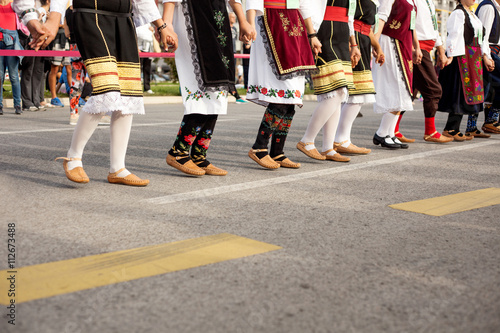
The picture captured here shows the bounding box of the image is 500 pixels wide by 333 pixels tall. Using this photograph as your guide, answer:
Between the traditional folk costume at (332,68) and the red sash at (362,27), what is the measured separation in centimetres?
33

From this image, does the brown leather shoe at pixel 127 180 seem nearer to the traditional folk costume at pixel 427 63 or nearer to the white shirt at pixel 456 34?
the traditional folk costume at pixel 427 63

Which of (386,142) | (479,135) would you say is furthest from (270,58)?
(479,135)

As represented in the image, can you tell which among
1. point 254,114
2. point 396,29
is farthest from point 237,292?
point 254,114

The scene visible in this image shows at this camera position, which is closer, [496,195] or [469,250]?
[469,250]

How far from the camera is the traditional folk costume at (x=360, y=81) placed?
6.32 metres

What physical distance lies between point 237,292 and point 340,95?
3.76 meters

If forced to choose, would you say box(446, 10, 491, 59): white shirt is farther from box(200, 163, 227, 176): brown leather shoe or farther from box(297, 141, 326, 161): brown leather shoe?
box(200, 163, 227, 176): brown leather shoe

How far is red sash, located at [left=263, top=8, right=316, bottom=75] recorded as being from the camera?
17.3 feet

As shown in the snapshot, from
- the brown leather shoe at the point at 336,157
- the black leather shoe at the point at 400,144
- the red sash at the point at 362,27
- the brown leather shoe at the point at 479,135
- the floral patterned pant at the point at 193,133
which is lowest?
the brown leather shoe at the point at 479,135

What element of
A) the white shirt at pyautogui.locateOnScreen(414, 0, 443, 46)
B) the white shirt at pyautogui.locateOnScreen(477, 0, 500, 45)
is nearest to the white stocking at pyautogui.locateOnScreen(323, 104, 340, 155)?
the white shirt at pyautogui.locateOnScreen(414, 0, 443, 46)

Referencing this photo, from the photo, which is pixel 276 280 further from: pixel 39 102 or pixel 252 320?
pixel 39 102

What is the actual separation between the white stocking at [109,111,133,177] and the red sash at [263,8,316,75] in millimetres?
1420

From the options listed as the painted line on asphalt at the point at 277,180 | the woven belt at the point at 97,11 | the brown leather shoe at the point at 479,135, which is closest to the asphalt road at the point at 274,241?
the painted line on asphalt at the point at 277,180

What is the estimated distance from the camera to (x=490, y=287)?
2521 mm
